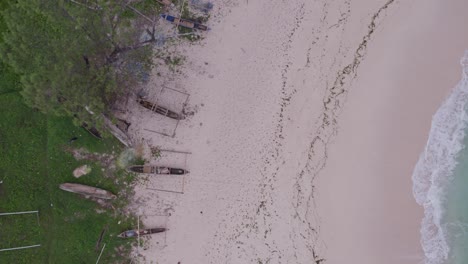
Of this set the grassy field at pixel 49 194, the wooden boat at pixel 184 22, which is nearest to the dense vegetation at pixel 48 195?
the grassy field at pixel 49 194

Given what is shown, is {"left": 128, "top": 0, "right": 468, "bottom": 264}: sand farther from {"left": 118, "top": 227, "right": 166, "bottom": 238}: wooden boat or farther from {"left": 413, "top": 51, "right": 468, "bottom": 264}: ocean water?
{"left": 413, "top": 51, "right": 468, "bottom": 264}: ocean water

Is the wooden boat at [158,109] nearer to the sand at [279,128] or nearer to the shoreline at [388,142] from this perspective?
the sand at [279,128]

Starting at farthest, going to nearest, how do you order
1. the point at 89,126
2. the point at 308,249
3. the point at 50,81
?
the point at 308,249 → the point at 89,126 → the point at 50,81

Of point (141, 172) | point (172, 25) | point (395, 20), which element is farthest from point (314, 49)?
point (141, 172)

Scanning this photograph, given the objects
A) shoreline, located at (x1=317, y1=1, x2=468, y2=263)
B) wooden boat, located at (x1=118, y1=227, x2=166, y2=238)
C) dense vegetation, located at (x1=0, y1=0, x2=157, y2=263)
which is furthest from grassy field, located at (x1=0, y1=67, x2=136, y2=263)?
shoreline, located at (x1=317, y1=1, x2=468, y2=263)

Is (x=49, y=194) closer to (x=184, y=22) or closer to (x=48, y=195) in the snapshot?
(x=48, y=195)

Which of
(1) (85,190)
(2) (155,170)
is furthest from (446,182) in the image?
(1) (85,190)

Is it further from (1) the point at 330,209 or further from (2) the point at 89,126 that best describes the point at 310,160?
(2) the point at 89,126
